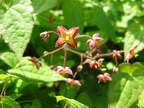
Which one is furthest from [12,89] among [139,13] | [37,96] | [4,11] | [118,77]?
[139,13]

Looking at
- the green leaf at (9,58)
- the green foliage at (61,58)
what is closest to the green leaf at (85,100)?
the green foliage at (61,58)

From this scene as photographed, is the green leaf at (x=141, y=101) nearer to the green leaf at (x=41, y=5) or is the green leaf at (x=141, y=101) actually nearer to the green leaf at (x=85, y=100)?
the green leaf at (x=85, y=100)

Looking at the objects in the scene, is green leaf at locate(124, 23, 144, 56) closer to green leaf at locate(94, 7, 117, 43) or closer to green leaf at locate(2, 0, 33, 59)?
green leaf at locate(94, 7, 117, 43)

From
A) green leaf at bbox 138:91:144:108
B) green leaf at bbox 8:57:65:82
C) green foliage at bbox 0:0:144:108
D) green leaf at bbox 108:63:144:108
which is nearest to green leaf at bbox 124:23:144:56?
green foliage at bbox 0:0:144:108

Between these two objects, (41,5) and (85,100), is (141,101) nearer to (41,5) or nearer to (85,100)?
(85,100)

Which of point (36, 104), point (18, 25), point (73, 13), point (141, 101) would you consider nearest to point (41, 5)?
point (73, 13)

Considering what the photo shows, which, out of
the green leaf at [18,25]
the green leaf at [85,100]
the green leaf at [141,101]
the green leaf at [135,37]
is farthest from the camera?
the green leaf at [135,37]
